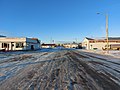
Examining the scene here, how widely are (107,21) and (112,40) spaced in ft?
201

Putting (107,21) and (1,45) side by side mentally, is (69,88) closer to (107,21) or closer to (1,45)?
(107,21)

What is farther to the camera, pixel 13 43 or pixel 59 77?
pixel 13 43

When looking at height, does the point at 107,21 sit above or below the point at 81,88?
above

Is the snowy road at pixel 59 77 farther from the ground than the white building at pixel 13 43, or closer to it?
closer to it

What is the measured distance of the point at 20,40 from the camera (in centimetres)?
5938

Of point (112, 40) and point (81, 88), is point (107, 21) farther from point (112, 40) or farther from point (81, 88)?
point (112, 40)

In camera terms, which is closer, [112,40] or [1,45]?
[1,45]

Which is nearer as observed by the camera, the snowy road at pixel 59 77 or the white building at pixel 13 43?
the snowy road at pixel 59 77

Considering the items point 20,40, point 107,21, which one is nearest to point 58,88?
point 107,21

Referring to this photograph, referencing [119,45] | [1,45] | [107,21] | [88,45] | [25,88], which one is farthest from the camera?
[88,45]

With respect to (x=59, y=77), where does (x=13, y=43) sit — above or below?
above

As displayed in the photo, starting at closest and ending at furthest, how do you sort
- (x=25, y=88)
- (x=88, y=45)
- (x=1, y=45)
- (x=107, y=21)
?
(x=25, y=88) → (x=107, y=21) → (x=1, y=45) → (x=88, y=45)

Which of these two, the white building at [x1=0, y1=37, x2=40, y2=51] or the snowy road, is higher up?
the white building at [x1=0, y1=37, x2=40, y2=51]

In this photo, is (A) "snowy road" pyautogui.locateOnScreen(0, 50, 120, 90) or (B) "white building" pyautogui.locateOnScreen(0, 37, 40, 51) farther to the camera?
(B) "white building" pyautogui.locateOnScreen(0, 37, 40, 51)
